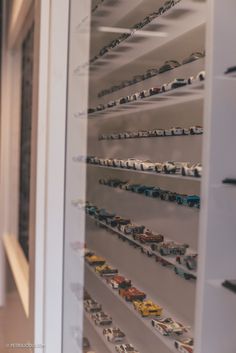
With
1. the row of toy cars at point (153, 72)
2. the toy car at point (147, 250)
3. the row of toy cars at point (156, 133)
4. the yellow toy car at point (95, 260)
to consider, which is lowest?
the yellow toy car at point (95, 260)

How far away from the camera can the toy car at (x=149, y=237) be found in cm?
133

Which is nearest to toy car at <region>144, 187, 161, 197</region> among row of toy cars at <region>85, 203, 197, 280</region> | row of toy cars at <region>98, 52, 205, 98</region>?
row of toy cars at <region>85, 203, 197, 280</region>

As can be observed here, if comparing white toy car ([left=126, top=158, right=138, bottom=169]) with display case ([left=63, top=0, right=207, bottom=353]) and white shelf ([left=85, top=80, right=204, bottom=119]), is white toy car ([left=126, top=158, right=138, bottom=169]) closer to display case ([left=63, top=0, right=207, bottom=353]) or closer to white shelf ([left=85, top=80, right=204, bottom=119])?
display case ([left=63, top=0, right=207, bottom=353])

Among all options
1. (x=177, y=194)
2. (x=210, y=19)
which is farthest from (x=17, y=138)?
(x=210, y=19)

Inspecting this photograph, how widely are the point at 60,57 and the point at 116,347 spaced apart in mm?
1057

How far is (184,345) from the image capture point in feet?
3.38

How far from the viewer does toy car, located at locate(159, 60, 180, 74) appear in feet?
4.09

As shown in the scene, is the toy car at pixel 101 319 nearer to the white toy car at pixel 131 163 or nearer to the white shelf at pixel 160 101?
the white toy car at pixel 131 163

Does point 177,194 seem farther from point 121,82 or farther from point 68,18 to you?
point 68,18

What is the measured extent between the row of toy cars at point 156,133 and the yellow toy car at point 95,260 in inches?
17.9

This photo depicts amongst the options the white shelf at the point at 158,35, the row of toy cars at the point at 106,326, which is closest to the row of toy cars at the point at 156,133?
the white shelf at the point at 158,35

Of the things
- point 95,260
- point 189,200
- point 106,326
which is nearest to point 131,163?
point 189,200

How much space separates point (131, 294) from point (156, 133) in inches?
20.2

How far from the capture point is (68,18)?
1.77 m
